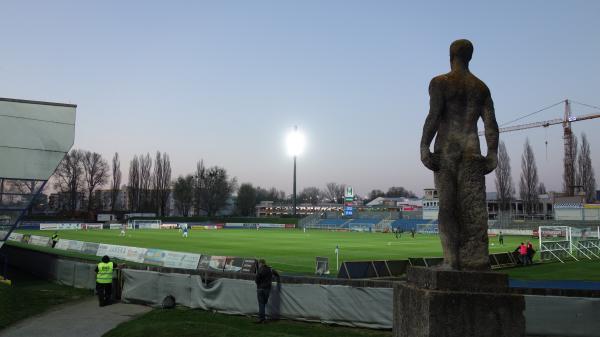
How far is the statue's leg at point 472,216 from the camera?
6169mm

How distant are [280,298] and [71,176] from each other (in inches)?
4421

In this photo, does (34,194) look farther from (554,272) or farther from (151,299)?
(554,272)

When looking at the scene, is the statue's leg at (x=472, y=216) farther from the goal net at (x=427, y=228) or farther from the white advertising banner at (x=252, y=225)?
the white advertising banner at (x=252, y=225)

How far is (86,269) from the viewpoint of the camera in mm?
19375

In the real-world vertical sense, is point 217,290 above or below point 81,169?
below

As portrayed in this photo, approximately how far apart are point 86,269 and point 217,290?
736 centimetres

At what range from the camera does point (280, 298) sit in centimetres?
1395

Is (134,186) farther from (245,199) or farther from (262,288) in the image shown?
(262,288)

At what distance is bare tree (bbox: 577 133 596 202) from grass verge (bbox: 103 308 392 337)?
111105 mm

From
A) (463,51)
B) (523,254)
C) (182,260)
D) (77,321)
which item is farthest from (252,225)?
(463,51)

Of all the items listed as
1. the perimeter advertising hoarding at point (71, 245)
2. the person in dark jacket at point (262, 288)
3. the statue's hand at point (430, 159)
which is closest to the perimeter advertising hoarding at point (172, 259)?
the perimeter advertising hoarding at point (71, 245)

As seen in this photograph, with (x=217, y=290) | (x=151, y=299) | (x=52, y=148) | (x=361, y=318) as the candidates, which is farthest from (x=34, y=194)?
(x=361, y=318)

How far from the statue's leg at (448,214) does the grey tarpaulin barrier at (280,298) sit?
6644 mm

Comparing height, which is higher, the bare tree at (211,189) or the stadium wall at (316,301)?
the bare tree at (211,189)
